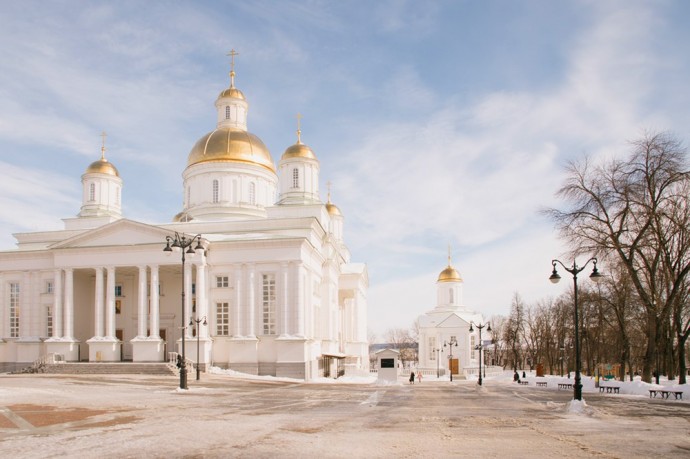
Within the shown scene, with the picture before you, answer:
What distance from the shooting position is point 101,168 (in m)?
58.9

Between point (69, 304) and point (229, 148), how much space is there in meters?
17.3

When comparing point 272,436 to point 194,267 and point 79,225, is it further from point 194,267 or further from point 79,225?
point 79,225

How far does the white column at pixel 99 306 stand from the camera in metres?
47.5

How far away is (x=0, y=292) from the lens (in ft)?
168

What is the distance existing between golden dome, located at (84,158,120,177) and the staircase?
19.7 meters

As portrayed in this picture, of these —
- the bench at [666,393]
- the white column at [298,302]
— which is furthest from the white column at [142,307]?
the bench at [666,393]

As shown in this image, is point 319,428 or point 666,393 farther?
point 666,393

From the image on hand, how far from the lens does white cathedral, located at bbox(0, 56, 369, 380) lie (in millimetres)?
46688

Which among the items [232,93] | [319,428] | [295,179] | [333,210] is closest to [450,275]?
[333,210]

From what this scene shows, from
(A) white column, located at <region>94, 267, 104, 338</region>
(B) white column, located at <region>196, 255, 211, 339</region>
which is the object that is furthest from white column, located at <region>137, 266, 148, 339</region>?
(B) white column, located at <region>196, 255, 211, 339</region>

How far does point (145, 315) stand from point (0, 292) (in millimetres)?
12758

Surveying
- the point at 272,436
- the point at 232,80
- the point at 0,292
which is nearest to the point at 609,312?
the point at 232,80

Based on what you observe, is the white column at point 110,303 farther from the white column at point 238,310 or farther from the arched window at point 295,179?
the arched window at point 295,179

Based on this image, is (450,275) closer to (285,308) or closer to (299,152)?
(299,152)
